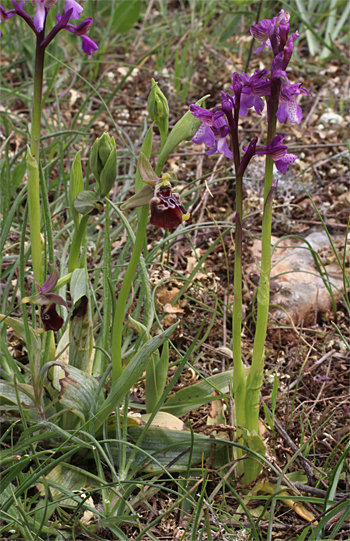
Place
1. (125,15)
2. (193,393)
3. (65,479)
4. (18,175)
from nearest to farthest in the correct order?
(65,479), (193,393), (18,175), (125,15)

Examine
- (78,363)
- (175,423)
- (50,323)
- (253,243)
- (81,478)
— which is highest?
(253,243)

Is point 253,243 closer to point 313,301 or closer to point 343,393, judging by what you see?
point 313,301

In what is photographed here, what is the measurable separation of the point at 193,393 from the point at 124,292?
58 cm

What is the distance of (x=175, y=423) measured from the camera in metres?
1.71

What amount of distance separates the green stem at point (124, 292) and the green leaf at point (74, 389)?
0.10 m

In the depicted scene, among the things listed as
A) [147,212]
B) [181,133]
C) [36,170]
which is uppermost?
[181,133]

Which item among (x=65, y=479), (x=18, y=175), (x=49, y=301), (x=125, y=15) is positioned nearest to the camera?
(x=49, y=301)

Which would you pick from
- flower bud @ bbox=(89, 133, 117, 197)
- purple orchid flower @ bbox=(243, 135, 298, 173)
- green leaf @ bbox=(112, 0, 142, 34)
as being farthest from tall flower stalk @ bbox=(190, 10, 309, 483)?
green leaf @ bbox=(112, 0, 142, 34)

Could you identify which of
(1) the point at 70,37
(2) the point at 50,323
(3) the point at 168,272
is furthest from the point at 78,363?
(1) the point at 70,37

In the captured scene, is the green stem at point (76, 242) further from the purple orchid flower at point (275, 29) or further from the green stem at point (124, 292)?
the purple orchid flower at point (275, 29)

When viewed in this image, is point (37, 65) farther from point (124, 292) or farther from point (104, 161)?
point (124, 292)

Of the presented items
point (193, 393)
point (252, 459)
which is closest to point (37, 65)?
point (193, 393)

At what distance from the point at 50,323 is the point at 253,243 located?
1539mm

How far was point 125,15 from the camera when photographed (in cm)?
381
